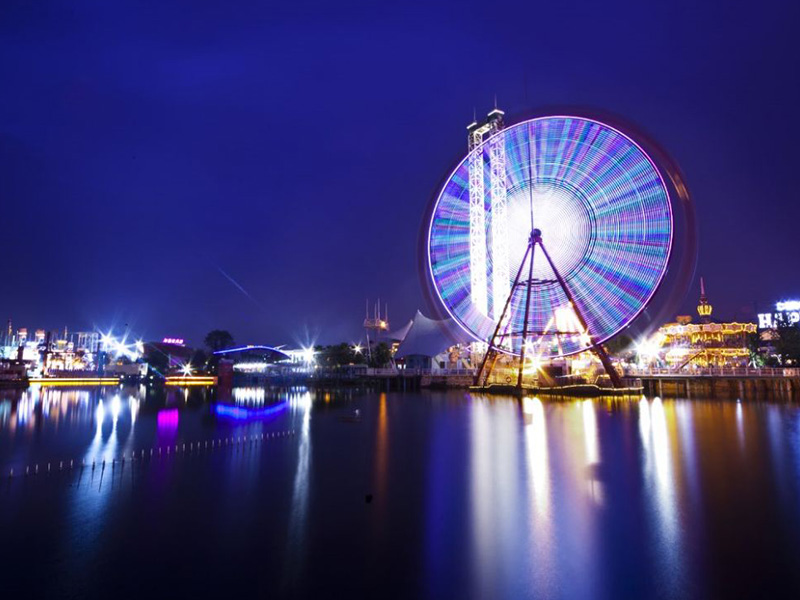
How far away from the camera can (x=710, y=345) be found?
216 feet

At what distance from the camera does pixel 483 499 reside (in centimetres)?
1413

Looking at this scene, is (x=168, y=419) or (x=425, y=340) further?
(x=425, y=340)

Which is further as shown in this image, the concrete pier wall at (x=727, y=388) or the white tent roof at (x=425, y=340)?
the white tent roof at (x=425, y=340)

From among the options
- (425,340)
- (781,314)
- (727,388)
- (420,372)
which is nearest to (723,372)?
(727,388)

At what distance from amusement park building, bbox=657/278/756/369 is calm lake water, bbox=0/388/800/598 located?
44.2m

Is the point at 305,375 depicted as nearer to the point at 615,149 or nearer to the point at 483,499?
the point at 615,149

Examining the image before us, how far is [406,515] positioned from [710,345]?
65.7 m

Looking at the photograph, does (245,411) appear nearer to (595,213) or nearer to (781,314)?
(595,213)

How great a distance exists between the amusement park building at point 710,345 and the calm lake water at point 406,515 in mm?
44222

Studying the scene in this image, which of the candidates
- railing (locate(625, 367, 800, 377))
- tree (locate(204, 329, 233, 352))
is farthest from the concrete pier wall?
tree (locate(204, 329, 233, 352))

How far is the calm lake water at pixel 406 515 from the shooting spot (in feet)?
29.5

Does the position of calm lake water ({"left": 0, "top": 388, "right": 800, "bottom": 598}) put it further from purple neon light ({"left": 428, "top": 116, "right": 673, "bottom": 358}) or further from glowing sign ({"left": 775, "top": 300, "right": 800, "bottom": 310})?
glowing sign ({"left": 775, "top": 300, "right": 800, "bottom": 310})

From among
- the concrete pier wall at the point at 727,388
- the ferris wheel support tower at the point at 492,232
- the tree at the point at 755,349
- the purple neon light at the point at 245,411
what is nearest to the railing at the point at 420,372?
the ferris wheel support tower at the point at 492,232

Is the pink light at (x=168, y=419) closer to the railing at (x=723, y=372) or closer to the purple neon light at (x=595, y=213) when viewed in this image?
the purple neon light at (x=595, y=213)
